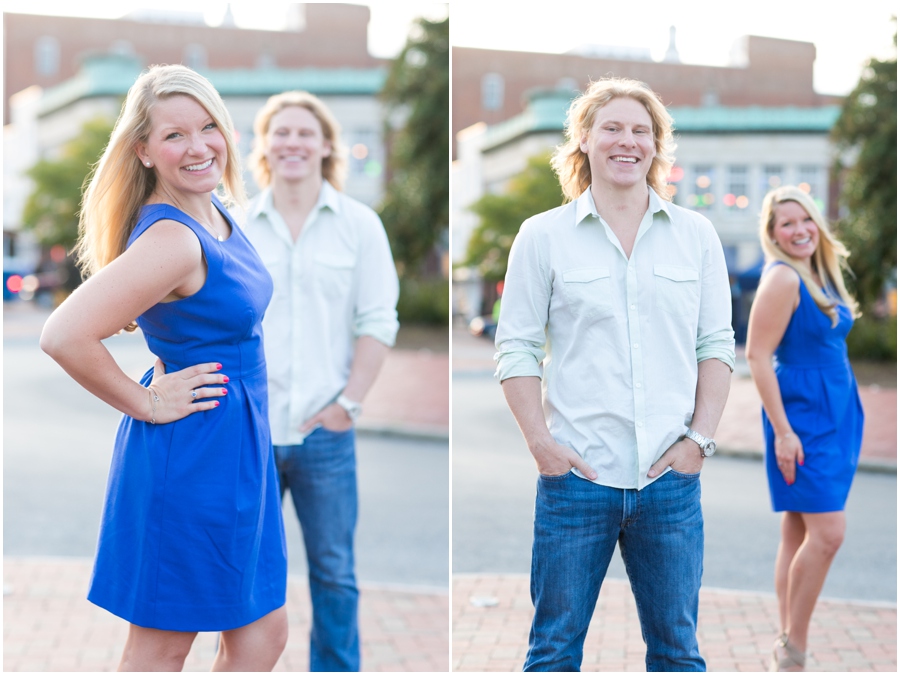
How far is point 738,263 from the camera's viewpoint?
152 feet

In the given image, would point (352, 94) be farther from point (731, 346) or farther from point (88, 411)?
point (731, 346)

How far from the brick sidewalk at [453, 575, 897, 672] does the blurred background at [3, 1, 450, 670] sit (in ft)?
0.71

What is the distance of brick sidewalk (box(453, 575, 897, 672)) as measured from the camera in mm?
4570

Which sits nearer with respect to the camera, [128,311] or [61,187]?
[128,311]

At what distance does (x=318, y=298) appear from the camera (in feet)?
12.6

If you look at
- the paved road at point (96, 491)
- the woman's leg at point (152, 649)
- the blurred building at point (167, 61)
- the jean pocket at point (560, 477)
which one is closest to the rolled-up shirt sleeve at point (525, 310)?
the jean pocket at point (560, 477)

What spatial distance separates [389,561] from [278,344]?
3.10 m

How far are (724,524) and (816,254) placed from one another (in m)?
3.94

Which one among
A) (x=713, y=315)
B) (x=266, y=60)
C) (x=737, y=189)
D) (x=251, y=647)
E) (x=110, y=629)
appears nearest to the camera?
(x=251, y=647)

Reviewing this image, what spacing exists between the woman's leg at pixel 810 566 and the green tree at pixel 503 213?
1457 inches

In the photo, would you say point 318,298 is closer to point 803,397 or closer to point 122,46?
point 803,397

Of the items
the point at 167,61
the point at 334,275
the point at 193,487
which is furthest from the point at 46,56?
the point at 193,487

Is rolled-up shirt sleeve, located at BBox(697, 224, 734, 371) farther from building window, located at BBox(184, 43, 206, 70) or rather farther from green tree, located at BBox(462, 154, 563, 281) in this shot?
building window, located at BBox(184, 43, 206, 70)

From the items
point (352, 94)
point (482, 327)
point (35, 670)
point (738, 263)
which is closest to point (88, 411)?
point (35, 670)
